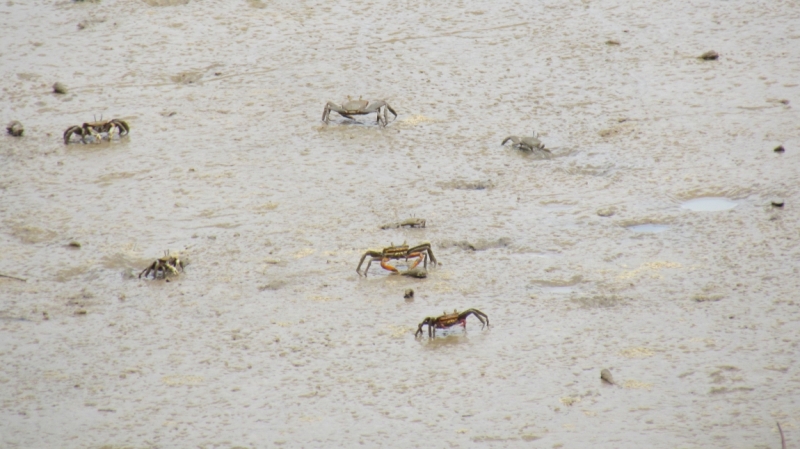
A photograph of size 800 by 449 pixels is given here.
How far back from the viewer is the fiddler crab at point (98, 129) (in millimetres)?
7906

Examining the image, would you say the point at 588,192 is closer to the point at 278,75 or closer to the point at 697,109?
the point at 697,109

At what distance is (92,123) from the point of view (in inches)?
313

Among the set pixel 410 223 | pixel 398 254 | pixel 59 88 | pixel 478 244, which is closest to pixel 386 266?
pixel 398 254

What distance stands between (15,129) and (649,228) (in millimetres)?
4938

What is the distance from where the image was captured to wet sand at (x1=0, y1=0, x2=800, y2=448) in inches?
195

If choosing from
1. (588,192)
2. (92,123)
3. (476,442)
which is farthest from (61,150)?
(476,442)

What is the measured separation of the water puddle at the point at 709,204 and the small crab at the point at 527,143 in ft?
3.95

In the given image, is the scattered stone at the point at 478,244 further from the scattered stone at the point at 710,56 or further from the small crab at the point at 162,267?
the scattered stone at the point at 710,56

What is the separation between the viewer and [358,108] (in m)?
8.01

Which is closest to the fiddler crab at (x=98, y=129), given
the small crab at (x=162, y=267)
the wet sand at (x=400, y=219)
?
the wet sand at (x=400, y=219)

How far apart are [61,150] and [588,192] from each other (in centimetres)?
404

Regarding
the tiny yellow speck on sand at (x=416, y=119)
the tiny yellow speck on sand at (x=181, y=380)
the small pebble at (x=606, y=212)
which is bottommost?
the tiny yellow speck on sand at (x=181, y=380)

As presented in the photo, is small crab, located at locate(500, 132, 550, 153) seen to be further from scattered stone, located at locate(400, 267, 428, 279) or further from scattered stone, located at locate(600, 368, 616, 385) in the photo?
scattered stone, located at locate(600, 368, 616, 385)

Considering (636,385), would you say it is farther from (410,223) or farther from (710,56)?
(710,56)
